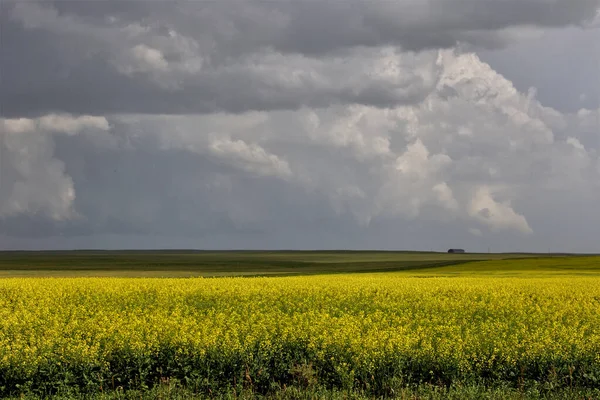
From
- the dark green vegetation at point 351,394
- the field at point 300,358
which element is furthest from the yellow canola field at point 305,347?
the dark green vegetation at point 351,394

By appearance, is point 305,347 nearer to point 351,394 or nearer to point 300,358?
point 300,358

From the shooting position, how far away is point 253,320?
65.8 ft

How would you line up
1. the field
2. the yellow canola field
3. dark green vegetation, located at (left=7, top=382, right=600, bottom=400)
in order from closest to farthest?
1. dark green vegetation, located at (left=7, top=382, right=600, bottom=400)
2. the field
3. the yellow canola field

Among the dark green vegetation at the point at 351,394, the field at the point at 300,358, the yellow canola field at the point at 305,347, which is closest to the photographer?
the dark green vegetation at the point at 351,394

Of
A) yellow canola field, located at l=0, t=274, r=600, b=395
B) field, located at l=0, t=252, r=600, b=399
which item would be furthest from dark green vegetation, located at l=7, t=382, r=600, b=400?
yellow canola field, located at l=0, t=274, r=600, b=395

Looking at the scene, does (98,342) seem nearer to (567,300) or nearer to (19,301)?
(19,301)

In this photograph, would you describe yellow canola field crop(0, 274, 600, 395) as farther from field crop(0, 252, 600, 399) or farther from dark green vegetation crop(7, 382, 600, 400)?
dark green vegetation crop(7, 382, 600, 400)

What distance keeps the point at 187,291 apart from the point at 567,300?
15.2m

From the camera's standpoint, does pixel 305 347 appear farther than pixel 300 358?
Yes

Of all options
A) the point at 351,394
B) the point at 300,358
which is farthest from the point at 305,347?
the point at 351,394

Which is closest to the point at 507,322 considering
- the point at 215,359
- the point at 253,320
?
the point at 253,320

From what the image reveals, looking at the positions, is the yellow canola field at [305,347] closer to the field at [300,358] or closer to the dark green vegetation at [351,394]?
the field at [300,358]

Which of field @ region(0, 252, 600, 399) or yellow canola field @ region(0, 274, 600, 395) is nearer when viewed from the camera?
field @ region(0, 252, 600, 399)

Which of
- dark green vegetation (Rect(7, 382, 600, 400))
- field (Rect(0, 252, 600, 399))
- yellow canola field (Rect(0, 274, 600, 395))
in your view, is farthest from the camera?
yellow canola field (Rect(0, 274, 600, 395))
